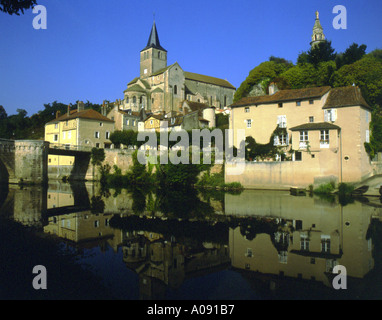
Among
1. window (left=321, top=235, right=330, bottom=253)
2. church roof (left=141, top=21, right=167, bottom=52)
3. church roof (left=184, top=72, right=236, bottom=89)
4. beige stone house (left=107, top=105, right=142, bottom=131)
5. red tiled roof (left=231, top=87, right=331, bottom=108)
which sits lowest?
window (left=321, top=235, right=330, bottom=253)

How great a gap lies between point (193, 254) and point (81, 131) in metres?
41.3

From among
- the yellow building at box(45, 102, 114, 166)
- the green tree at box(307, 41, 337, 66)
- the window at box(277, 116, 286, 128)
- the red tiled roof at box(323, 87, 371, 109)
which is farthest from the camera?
the yellow building at box(45, 102, 114, 166)

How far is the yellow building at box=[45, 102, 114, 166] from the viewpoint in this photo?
46375 millimetres

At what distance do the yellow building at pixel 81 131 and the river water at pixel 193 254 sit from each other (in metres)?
31.7

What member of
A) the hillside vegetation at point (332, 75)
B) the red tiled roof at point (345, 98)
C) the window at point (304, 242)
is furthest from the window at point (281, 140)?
the window at point (304, 242)

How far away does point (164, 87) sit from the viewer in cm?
6994

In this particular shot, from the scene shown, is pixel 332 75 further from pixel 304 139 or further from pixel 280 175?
pixel 280 175

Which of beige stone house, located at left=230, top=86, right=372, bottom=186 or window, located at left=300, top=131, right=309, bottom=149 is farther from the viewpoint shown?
window, located at left=300, top=131, right=309, bottom=149

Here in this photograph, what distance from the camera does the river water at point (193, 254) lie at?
264 inches

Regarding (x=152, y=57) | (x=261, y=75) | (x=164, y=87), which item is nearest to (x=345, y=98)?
(x=261, y=75)

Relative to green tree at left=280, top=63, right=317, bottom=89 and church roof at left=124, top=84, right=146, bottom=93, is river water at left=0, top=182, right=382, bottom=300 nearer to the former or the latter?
green tree at left=280, top=63, right=317, bottom=89

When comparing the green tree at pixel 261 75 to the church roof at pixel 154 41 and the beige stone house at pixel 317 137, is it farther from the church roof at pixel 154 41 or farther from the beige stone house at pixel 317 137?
the church roof at pixel 154 41

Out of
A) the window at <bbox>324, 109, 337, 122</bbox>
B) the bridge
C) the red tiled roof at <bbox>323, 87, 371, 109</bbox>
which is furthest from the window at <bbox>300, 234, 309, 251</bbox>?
the bridge
